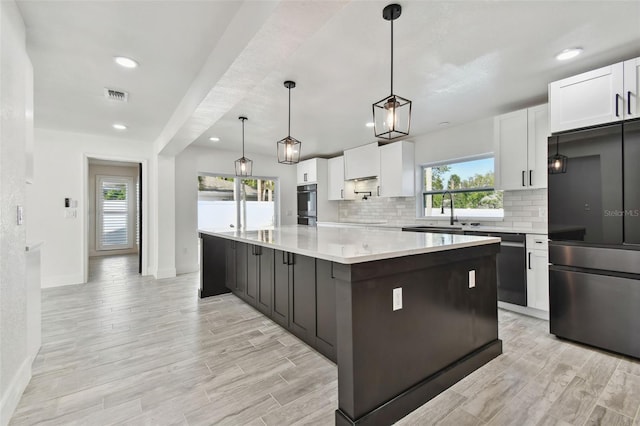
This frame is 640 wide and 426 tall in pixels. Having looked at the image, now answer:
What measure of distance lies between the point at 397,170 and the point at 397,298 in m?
3.65

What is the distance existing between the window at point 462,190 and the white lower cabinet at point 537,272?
1037mm

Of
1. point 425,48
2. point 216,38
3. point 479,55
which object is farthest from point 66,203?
point 479,55

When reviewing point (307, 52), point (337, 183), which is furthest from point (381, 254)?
point (337, 183)

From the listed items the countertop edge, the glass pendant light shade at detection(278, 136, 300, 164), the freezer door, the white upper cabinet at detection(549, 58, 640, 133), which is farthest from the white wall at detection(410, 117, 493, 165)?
the glass pendant light shade at detection(278, 136, 300, 164)

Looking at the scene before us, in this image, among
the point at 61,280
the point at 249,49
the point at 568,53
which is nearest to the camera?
the point at 249,49

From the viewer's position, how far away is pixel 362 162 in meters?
5.74

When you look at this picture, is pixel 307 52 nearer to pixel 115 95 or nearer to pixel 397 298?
pixel 397 298

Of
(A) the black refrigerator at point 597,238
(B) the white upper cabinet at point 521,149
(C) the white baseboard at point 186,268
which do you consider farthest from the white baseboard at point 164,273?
(A) the black refrigerator at point 597,238

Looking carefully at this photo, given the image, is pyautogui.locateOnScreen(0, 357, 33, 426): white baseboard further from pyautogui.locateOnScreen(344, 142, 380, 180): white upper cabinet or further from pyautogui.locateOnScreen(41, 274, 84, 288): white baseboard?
pyautogui.locateOnScreen(344, 142, 380, 180): white upper cabinet

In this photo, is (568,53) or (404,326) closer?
(404,326)

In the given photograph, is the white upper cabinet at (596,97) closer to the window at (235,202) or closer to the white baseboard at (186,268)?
the window at (235,202)

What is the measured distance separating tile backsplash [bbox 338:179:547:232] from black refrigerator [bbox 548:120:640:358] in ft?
2.10

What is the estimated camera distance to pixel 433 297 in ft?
6.44

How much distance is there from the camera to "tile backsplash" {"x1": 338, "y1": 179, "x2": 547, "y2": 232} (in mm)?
3781
